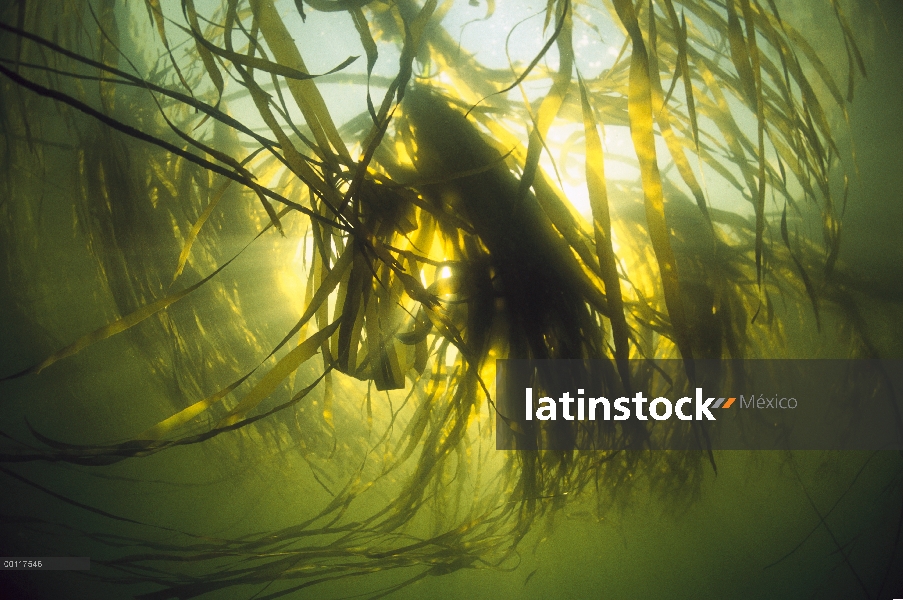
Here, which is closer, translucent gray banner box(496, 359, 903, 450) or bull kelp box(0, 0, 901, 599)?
bull kelp box(0, 0, 901, 599)

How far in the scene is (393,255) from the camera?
1.96 feet

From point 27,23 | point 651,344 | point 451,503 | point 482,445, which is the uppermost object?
point 27,23

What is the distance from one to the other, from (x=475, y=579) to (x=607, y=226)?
0.85m

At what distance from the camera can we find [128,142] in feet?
2.58

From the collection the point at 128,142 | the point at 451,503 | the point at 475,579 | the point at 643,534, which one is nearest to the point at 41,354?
the point at 128,142

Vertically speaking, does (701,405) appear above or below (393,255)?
below

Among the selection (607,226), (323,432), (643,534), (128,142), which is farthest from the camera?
(323,432)

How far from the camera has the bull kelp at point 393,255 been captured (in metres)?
0.49

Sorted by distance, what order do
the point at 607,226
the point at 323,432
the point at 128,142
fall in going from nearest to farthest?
the point at 607,226 → the point at 128,142 → the point at 323,432

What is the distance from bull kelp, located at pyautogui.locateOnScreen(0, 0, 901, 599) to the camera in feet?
1.60

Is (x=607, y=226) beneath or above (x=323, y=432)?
above

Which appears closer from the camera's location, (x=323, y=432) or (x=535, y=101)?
(x=535, y=101)

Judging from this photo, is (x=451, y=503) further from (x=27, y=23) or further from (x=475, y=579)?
(x=27, y=23)

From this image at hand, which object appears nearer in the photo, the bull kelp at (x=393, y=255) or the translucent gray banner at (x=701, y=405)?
the bull kelp at (x=393, y=255)
